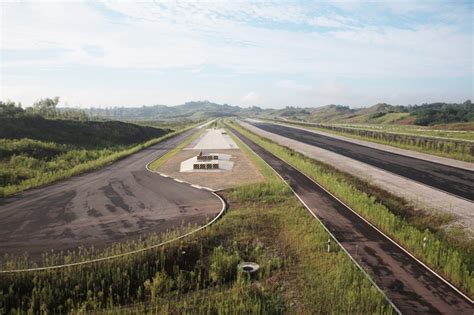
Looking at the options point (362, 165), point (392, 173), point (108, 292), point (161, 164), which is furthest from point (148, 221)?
point (362, 165)

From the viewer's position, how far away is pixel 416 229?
16.2 m

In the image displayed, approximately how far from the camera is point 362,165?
1359 inches

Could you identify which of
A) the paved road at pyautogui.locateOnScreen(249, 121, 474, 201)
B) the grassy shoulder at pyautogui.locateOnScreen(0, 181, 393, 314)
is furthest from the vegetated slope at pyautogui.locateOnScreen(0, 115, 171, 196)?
the paved road at pyautogui.locateOnScreen(249, 121, 474, 201)

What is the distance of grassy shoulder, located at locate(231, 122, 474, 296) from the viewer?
12.3 m

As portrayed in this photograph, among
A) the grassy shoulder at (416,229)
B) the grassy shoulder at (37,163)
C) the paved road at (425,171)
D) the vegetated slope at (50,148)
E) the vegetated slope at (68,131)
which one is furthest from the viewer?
the vegetated slope at (68,131)

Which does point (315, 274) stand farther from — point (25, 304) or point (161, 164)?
point (161, 164)

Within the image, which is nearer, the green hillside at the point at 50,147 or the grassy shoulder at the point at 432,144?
the green hillside at the point at 50,147

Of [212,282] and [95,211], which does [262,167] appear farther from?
[212,282]

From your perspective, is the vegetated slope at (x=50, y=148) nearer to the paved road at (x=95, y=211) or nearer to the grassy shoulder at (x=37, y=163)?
the grassy shoulder at (x=37, y=163)

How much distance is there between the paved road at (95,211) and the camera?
15.6 m

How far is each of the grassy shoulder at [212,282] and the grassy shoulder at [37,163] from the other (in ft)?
49.9

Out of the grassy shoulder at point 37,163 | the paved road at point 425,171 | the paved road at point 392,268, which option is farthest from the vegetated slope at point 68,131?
the paved road at point 392,268

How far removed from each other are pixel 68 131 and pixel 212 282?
51265 millimetres

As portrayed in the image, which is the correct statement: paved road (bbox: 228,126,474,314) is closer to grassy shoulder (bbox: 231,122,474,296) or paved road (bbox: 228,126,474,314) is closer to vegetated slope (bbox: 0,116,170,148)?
grassy shoulder (bbox: 231,122,474,296)
